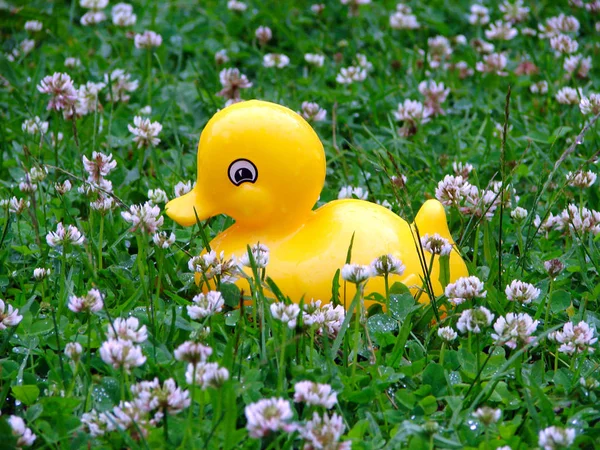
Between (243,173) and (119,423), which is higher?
(243,173)

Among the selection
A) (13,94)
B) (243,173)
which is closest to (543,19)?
(13,94)

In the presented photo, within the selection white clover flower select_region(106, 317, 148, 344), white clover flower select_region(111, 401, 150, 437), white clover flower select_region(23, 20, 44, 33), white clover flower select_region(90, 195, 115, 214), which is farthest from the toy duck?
white clover flower select_region(23, 20, 44, 33)

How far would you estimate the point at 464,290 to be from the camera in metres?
1.96

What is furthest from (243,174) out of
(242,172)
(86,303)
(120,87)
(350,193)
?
(120,87)

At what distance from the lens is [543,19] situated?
4531mm

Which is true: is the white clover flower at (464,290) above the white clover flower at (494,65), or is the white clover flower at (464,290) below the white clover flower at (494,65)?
below

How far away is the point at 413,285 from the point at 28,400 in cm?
90

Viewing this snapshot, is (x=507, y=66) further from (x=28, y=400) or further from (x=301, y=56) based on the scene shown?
(x=28, y=400)

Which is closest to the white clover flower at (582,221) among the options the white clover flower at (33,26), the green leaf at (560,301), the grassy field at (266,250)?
the grassy field at (266,250)

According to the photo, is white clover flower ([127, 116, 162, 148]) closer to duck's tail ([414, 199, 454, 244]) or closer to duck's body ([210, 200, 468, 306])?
duck's body ([210, 200, 468, 306])

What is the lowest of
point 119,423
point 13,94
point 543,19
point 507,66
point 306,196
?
point 119,423

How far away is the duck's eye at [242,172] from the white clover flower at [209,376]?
24.9 inches

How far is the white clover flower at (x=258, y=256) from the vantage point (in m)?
1.97

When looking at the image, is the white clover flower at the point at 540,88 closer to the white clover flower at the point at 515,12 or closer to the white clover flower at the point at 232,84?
the white clover flower at the point at 515,12
